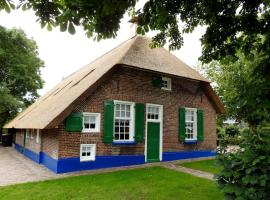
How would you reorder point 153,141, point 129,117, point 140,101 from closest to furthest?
point 129,117 < point 140,101 < point 153,141

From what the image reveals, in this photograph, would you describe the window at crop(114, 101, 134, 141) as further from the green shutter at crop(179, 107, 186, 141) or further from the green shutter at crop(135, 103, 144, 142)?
the green shutter at crop(179, 107, 186, 141)

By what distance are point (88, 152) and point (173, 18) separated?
7.48 metres

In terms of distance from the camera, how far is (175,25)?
17.9ft

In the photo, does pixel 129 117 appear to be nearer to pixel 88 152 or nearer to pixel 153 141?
pixel 153 141

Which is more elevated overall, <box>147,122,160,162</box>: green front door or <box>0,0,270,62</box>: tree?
<box>0,0,270,62</box>: tree

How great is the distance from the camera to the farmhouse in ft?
33.7

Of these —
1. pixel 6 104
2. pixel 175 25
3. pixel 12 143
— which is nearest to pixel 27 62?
pixel 6 104

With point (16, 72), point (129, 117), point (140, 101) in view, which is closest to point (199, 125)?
point (140, 101)

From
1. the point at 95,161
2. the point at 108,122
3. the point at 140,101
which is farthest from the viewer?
the point at 140,101

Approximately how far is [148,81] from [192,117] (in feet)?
12.6

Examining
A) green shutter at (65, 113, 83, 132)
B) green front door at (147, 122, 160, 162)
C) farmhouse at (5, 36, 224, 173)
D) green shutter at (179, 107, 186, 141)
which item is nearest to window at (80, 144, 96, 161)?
farmhouse at (5, 36, 224, 173)

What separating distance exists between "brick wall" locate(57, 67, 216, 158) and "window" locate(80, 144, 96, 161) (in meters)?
0.18

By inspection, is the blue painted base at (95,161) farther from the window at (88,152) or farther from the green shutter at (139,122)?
the green shutter at (139,122)

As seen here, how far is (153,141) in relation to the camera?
12.8 metres
